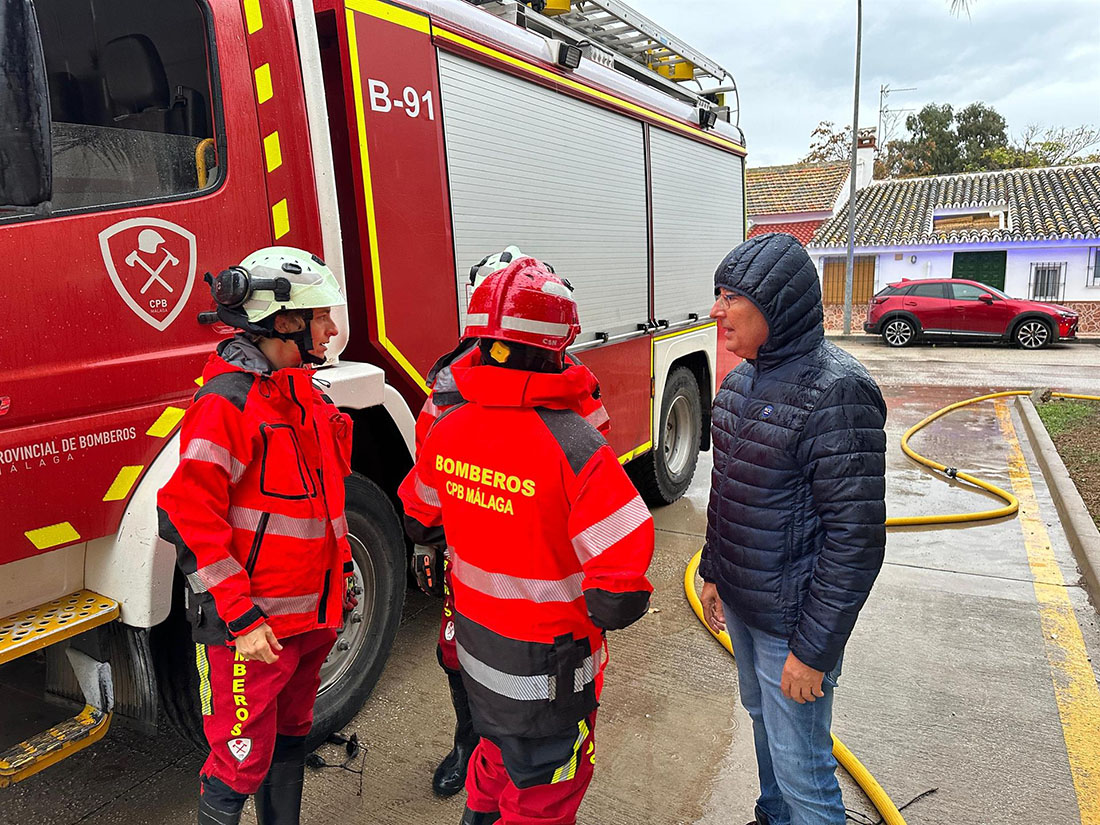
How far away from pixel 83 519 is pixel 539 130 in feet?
8.86

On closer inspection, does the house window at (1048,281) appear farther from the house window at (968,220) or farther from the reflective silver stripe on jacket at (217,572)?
the reflective silver stripe on jacket at (217,572)

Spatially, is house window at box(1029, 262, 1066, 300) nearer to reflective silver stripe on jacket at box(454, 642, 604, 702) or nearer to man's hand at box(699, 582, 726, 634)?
man's hand at box(699, 582, 726, 634)

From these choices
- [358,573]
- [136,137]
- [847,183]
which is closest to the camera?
[136,137]

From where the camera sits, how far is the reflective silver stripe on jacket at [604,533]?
5.17ft

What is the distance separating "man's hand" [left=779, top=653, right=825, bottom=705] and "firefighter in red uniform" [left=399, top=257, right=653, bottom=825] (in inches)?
17.9

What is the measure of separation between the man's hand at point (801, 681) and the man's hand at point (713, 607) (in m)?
0.34

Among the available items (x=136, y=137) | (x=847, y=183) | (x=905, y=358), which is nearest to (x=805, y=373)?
(x=136, y=137)

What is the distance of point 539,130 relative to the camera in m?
3.83

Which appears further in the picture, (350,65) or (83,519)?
(350,65)

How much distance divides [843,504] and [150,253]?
2072 millimetres

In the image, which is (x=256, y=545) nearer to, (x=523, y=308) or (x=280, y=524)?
(x=280, y=524)

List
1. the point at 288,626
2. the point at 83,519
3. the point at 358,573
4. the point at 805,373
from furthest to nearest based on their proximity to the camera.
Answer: the point at 358,573 → the point at 83,519 → the point at 288,626 → the point at 805,373

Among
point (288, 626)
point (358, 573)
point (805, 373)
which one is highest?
point (805, 373)

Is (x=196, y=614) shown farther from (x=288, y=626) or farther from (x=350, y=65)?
(x=350, y=65)
